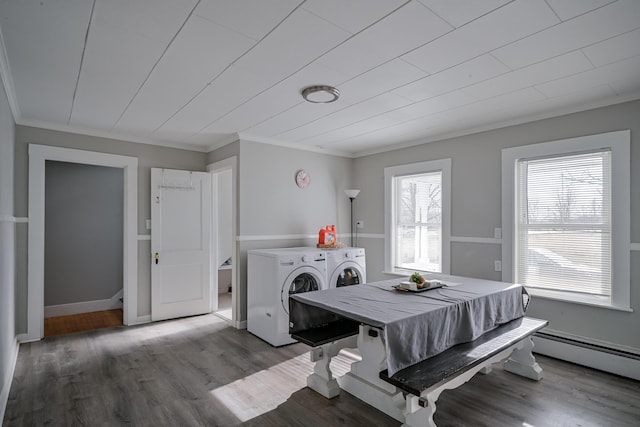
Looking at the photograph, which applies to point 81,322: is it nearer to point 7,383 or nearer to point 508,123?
point 7,383

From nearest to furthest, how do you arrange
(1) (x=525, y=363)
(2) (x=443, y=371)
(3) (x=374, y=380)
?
(2) (x=443, y=371) < (3) (x=374, y=380) < (1) (x=525, y=363)

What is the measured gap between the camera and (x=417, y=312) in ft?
7.35

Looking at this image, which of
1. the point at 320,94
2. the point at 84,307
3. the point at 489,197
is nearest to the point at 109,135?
the point at 84,307

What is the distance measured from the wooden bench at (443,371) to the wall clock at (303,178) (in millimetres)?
2950

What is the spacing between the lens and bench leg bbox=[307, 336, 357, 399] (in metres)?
2.64

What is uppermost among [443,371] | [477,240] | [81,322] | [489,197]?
[489,197]

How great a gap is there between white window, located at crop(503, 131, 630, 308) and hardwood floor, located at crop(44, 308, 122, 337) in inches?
192

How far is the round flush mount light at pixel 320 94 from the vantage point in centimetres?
278

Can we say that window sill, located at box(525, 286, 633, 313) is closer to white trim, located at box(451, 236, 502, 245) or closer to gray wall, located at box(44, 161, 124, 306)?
white trim, located at box(451, 236, 502, 245)

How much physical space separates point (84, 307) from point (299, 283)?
3.43 meters

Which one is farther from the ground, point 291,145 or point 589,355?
point 291,145

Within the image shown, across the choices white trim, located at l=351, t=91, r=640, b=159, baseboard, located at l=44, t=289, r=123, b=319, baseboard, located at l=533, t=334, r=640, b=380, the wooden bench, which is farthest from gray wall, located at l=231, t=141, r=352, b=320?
baseboard, located at l=533, t=334, r=640, b=380

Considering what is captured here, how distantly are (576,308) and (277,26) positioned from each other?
3.49 m

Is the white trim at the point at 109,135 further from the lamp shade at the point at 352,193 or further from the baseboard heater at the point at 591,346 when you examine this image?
the baseboard heater at the point at 591,346
